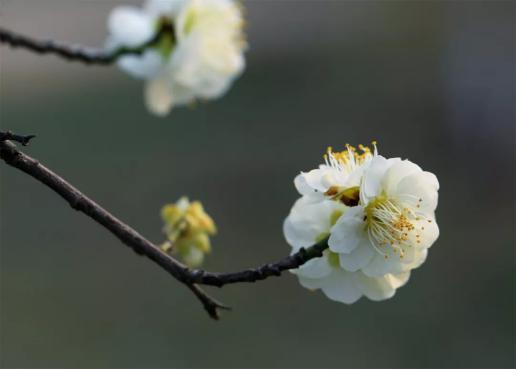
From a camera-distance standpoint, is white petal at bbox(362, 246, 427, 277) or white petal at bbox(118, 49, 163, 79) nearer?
white petal at bbox(362, 246, 427, 277)

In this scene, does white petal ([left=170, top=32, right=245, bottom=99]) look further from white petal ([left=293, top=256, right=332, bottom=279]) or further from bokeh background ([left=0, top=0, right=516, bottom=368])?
bokeh background ([left=0, top=0, right=516, bottom=368])

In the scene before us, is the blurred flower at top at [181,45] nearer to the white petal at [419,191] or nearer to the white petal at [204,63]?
the white petal at [204,63]

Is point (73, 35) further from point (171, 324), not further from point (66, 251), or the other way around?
point (171, 324)

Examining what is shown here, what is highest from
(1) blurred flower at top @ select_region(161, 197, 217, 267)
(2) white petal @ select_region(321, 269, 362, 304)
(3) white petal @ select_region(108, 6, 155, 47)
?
(3) white petal @ select_region(108, 6, 155, 47)

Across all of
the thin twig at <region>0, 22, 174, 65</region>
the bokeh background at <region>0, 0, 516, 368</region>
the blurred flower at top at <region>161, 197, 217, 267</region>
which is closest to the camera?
the blurred flower at top at <region>161, 197, 217, 267</region>

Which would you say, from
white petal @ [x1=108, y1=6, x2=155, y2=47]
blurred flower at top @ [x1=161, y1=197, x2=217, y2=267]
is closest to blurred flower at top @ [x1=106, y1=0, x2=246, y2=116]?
white petal @ [x1=108, y1=6, x2=155, y2=47]

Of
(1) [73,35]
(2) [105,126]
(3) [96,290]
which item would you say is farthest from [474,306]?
(1) [73,35]

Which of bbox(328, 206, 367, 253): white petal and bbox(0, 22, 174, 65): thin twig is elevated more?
bbox(0, 22, 174, 65): thin twig

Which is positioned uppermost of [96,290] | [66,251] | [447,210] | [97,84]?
[97,84]
